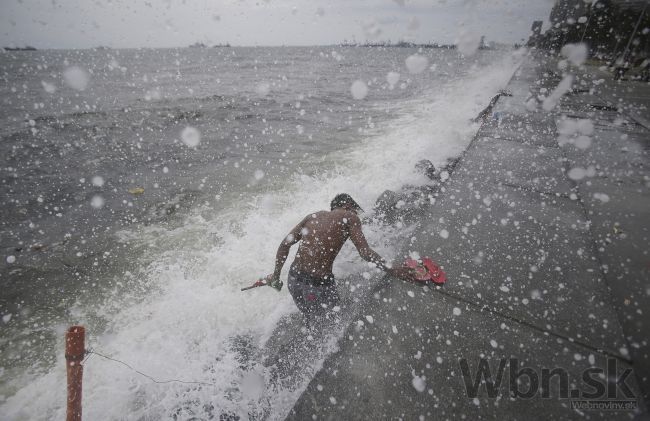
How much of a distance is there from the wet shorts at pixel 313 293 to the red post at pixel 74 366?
1.83 metres

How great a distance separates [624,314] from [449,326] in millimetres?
1764

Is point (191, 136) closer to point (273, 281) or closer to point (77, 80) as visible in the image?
point (273, 281)

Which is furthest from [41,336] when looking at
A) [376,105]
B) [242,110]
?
[376,105]

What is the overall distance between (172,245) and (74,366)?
164 inches

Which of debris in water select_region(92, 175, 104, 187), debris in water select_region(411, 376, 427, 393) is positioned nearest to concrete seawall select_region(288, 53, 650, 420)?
debris in water select_region(411, 376, 427, 393)

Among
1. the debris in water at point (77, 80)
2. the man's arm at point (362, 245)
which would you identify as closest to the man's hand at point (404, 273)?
the man's arm at point (362, 245)

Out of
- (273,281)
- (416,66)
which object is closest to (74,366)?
(273,281)

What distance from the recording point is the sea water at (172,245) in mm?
3154

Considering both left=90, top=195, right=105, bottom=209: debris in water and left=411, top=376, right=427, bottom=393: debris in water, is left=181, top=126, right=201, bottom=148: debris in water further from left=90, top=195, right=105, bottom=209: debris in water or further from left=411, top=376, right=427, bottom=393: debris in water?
left=411, top=376, right=427, bottom=393: debris in water

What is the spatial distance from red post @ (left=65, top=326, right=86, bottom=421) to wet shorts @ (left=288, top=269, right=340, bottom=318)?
1834 millimetres

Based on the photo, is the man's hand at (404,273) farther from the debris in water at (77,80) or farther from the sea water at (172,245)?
the debris in water at (77,80)

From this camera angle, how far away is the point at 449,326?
2826 mm

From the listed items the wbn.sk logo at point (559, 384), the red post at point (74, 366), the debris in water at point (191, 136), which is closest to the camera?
the red post at point (74, 366)

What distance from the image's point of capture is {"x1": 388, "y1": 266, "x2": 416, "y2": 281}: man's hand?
319 centimetres
